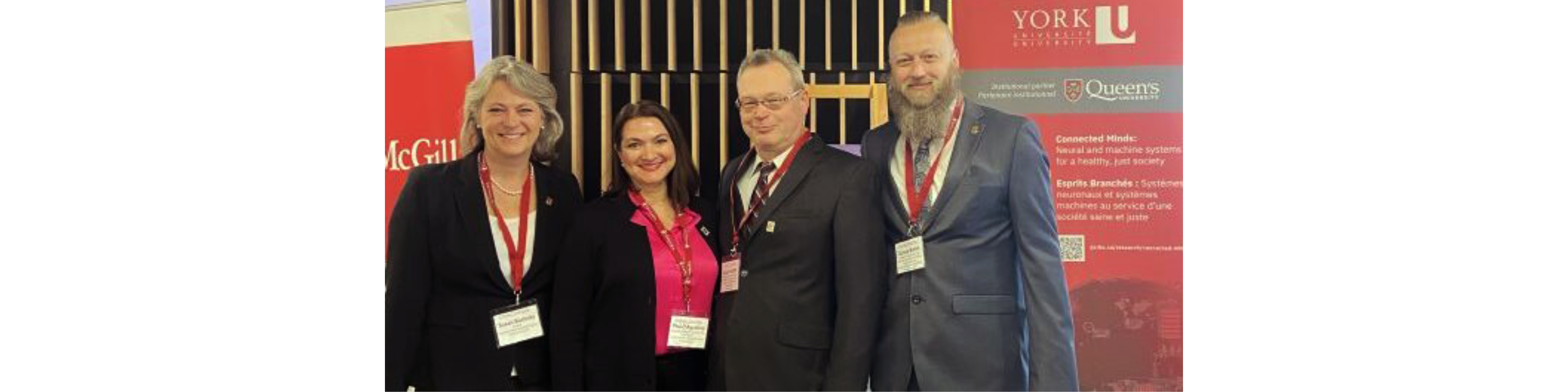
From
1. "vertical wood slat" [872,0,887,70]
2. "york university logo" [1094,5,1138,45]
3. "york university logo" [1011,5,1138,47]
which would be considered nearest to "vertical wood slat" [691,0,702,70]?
"vertical wood slat" [872,0,887,70]

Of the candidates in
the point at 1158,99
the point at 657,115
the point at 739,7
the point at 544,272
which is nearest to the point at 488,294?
the point at 544,272

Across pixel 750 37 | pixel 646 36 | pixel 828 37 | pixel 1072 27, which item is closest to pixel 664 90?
pixel 646 36

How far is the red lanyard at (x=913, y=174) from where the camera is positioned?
362cm

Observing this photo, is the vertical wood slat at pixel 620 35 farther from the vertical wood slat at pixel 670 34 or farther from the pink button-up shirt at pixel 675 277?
the pink button-up shirt at pixel 675 277

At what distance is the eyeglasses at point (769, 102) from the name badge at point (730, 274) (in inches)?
17.1

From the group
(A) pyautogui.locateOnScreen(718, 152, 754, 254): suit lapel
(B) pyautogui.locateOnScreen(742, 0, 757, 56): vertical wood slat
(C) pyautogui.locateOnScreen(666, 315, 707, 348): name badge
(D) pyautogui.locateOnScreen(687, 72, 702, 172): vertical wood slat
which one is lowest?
(C) pyautogui.locateOnScreen(666, 315, 707, 348): name badge

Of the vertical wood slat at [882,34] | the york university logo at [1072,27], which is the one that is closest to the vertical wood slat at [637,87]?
the vertical wood slat at [882,34]

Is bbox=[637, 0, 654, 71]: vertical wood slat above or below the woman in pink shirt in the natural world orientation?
above

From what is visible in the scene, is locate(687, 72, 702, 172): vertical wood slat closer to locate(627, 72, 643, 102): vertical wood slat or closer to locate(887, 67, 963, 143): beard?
locate(627, 72, 643, 102): vertical wood slat

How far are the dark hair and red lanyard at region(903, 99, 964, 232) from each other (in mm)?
602

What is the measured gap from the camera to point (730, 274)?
12.1 feet

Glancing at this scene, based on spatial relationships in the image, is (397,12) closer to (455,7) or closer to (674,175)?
(455,7)

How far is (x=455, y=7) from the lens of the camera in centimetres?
392

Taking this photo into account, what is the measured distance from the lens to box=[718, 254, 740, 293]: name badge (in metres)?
3.67
